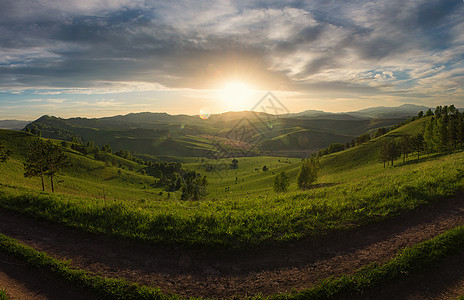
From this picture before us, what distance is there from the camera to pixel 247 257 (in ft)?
30.1

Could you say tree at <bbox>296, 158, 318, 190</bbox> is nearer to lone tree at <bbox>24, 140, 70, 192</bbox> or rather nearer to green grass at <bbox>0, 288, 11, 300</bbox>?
lone tree at <bbox>24, 140, 70, 192</bbox>

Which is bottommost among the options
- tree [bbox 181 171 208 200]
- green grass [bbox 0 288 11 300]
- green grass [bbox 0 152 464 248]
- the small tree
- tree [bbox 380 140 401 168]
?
tree [bbox 181 171 208 200]

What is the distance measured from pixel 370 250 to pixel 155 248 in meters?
9.50

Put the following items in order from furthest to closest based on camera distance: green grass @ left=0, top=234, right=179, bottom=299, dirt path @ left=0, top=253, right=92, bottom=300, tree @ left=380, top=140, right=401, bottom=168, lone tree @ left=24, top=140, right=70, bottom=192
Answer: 1. tree @ left=380, top=140, right=401, bottom=168
2. lone tree @ left=24, top=140, right=70, bottom=192
3. dirt path @ left=0, top=253, right=92, bottom=300
4. green grass @ left=0, top=234, right=179, bottom=299

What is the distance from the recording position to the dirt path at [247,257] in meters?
7.86

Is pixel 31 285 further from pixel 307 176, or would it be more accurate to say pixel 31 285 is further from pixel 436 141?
pixel 436 141

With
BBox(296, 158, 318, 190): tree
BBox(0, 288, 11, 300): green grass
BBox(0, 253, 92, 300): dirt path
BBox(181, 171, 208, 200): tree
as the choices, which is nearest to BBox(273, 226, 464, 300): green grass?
BBox(0, 253, 92, 300): dirt path

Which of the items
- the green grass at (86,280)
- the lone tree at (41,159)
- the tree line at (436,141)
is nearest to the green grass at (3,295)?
the green grass at (86,280)

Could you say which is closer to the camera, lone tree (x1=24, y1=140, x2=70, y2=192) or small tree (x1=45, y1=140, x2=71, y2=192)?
lone tree (x1=24, y1=140, x2=70, y2=192)

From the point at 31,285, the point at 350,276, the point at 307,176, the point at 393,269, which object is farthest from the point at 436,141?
the point at 31,285

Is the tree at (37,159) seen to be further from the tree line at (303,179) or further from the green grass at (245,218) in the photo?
the tree line at (303,179)

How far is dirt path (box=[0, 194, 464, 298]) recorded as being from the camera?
7.86 meters

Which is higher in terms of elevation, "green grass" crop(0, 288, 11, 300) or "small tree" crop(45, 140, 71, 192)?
"small tree" crop(45, 140, 71, 192)

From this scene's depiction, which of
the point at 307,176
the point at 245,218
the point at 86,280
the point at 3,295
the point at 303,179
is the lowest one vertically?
the point at 303,179
